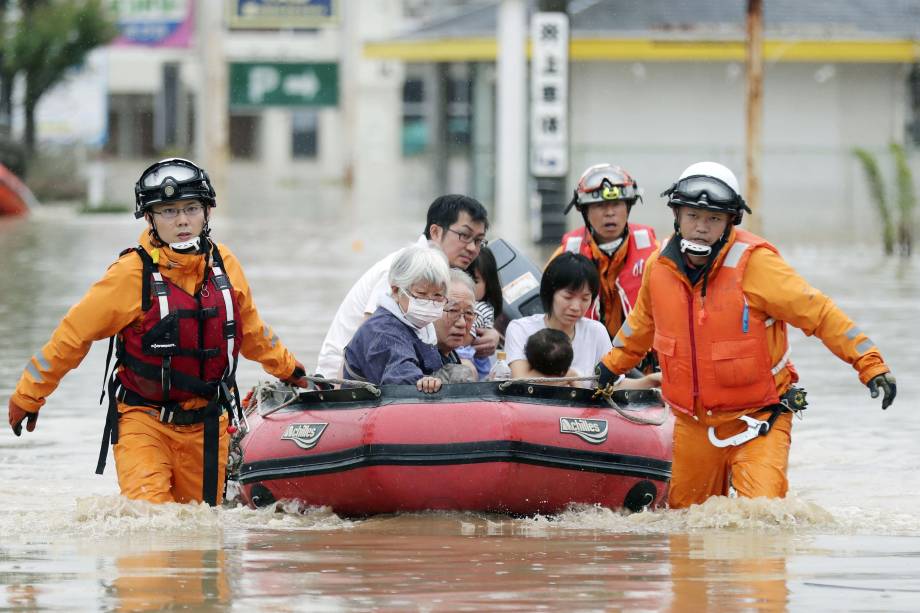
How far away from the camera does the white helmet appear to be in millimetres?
7293

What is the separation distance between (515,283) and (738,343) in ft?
8.56

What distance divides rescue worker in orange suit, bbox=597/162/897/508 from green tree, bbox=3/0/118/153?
30133 mm

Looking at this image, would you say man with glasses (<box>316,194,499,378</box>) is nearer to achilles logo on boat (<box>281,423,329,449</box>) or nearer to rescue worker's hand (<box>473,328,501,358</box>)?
rescue worker's hand (<box>473,328,501,358</box>)

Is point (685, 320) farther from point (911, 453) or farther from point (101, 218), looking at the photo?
point (101, 218)

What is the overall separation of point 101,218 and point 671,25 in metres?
10.3

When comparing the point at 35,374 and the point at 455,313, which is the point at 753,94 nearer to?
the point at 455,313

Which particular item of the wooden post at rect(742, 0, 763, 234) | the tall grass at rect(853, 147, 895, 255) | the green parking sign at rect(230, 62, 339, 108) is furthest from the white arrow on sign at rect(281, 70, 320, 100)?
the tall grass at rect(853, 147, 895, 255)

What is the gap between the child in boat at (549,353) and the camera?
823 centimetres

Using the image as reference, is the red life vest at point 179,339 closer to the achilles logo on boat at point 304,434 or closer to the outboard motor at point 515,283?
the achilles logo on boat at point 304,434

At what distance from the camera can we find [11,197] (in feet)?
106

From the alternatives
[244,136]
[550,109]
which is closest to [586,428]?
[550,109]

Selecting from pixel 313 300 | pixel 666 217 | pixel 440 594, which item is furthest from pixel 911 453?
pixel 666 217

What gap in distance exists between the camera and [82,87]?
44.9m

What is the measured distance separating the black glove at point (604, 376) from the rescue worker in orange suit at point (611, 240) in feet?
4.38
